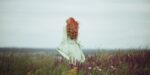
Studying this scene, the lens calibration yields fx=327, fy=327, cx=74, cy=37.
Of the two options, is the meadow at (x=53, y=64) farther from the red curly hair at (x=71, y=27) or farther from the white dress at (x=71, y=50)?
the red curly hair at (x=71, y=27)

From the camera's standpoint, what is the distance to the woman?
3002mm

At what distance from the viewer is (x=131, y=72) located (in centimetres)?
307

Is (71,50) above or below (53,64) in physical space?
above

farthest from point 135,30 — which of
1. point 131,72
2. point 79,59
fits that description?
point 79,59

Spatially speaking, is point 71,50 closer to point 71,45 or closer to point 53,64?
point 71,45

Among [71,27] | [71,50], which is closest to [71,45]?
[71,50]

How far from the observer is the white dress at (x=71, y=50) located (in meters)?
3.00

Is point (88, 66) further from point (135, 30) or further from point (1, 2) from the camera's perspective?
point (1, 2)

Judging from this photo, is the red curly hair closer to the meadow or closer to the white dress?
the white dress

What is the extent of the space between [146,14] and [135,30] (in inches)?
7.7

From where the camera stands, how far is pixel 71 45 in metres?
3.03

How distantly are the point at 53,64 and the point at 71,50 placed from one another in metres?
0.21

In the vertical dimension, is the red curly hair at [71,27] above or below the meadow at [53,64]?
above

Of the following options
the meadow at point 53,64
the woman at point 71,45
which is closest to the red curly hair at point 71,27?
the woman at point 71,45
